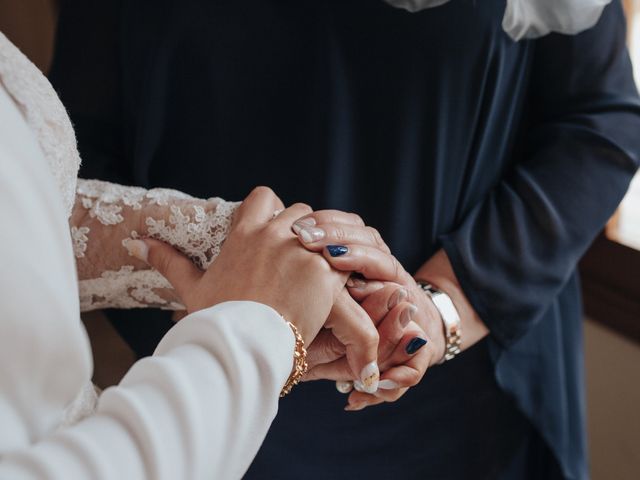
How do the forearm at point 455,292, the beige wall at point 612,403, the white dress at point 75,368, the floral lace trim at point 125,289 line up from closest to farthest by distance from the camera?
the white dress at point 75,368, the floral lace trim at point 125,289, the forearm at point 455,292, the beige wall at point 612,403

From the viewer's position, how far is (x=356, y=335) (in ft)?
2.44

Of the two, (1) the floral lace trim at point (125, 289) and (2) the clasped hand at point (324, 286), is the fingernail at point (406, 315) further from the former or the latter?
(1) the floral lace trim at point (125, 289)

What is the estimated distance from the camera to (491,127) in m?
0.99

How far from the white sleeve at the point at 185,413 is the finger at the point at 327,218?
0.23 metres

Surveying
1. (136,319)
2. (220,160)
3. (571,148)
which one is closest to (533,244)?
(571,148)

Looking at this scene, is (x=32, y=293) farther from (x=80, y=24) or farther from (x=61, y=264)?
(x=80, y=24)

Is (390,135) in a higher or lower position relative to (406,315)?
higher

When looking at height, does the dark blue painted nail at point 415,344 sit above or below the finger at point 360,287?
below

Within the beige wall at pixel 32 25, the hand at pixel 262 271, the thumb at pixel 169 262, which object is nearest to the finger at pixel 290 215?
the hand at pixel 262 271

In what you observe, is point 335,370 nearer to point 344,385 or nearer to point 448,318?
point 344,385

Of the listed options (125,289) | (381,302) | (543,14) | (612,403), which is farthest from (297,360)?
(612,403)

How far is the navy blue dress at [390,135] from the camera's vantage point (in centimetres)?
91

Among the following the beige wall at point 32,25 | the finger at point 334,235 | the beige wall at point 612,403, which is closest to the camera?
the finger at point 334,235

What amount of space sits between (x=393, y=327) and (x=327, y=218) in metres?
0.14
